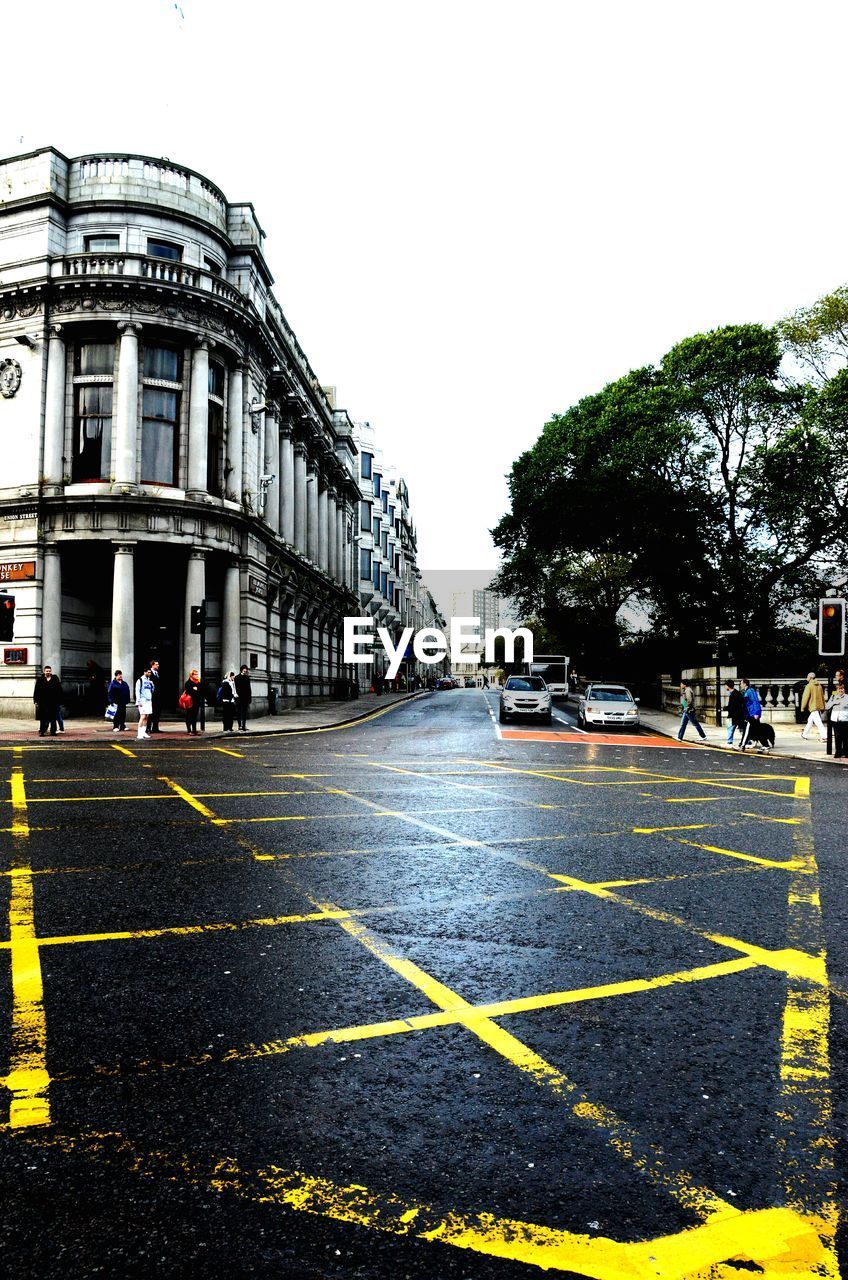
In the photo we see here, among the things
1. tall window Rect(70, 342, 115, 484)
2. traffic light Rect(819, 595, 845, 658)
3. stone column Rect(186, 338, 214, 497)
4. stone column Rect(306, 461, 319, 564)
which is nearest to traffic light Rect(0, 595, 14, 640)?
tall window Rect(70, 342, 115, 484)

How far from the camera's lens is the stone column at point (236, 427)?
3328 cm

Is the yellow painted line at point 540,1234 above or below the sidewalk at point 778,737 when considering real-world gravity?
above

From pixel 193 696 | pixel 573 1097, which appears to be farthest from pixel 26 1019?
pixel 193 696

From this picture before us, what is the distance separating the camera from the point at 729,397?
36.7 metres

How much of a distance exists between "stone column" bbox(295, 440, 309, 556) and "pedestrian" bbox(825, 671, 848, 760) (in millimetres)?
29829

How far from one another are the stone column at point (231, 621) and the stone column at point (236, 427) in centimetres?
309

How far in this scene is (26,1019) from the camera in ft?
12.6

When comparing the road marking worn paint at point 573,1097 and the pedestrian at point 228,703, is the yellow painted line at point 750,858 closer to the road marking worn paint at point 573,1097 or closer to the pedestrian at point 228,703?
the road marking worn paint at point 573,1097

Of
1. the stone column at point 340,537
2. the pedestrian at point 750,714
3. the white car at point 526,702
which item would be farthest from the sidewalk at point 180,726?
the stone column at point 340,537

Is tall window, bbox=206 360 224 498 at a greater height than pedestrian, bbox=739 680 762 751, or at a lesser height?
greater

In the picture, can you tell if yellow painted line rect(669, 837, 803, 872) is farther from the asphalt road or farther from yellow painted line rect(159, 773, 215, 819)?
yellow painted line rect(159, 773, 215, 819)

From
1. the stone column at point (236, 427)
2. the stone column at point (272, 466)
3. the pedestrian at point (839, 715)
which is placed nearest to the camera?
the pedestrian at point (839, 715)

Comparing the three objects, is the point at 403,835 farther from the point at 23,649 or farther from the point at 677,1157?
the point at 23,649

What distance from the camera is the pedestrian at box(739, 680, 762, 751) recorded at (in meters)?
22.0
